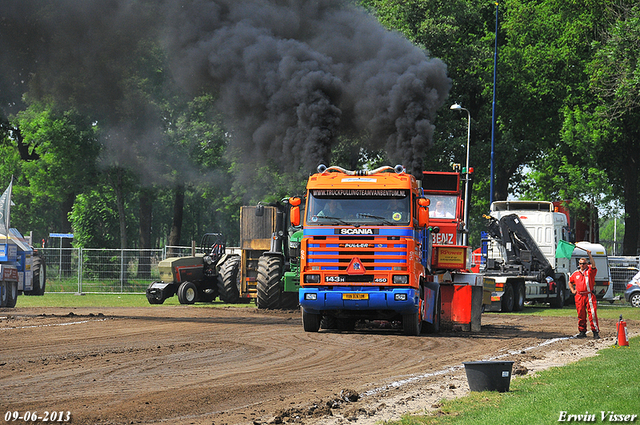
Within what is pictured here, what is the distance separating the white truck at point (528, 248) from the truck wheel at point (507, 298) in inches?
35.6

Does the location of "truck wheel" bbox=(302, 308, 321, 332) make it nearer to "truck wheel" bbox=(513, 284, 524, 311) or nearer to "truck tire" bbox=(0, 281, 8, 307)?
"truck tire" bbox=(0, 281, 8, 307)

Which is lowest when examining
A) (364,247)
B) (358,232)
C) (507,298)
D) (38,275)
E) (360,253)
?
(507,298)

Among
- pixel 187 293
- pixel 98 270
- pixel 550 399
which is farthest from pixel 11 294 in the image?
pixel 550 399

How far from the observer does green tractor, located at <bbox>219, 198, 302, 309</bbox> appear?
2184 centimetres

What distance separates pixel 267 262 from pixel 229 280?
5.63 m

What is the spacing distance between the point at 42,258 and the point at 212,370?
23786 mm

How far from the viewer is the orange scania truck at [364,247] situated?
16297 mm

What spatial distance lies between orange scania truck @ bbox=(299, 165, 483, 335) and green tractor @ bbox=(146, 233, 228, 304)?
531 inches

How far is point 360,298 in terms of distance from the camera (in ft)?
53.5

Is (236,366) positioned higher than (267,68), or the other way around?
(267,68)

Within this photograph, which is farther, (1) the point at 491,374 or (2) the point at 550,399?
(1) the point at 491,374

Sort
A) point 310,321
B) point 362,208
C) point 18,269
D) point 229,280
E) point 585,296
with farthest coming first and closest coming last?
point 229,280
point 18,269
point 585,296
point 310,321
point 362,208

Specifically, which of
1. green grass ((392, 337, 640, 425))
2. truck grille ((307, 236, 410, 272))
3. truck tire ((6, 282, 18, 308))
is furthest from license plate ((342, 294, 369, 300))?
truck tire ((6, 282, 18, 308))

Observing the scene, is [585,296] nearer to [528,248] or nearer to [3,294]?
[528,248]
